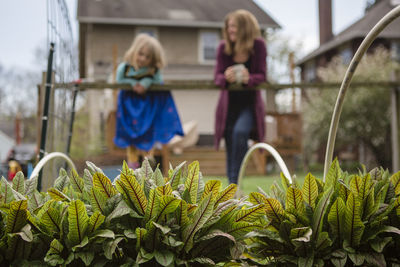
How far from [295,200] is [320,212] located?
0.24 feet

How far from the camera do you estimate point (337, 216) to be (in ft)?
3.59

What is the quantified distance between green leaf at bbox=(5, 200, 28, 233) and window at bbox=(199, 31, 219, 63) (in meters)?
17.3

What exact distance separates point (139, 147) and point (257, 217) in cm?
301

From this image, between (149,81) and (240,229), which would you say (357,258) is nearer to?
(240,229)

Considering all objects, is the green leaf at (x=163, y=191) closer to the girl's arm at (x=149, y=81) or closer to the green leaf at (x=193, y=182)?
the green leaf at (x=193, y=182)

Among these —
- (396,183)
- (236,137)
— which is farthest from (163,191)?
(236,137)

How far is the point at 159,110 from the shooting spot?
13.1ft

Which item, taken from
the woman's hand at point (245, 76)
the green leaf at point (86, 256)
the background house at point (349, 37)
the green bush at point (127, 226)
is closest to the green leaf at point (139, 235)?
the green bush at point (127, 226)

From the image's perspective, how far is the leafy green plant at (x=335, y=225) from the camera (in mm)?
1084

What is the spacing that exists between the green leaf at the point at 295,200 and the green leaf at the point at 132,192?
0.36 m

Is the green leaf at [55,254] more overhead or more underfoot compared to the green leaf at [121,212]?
more underfoot

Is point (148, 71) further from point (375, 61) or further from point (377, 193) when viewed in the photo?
point (375, 61)

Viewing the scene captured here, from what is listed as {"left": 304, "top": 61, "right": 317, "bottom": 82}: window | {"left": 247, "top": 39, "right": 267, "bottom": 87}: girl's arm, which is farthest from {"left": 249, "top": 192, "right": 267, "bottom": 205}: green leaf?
{"left": 304, "top": 61, "right": 317, "bottom": 82}: window

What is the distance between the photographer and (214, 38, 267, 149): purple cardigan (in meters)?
3.80
